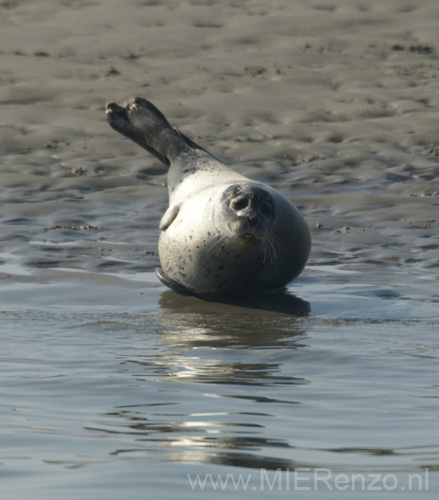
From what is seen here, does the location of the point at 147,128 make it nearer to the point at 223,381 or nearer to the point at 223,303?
the point at 223,303

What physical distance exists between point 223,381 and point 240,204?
1.82m

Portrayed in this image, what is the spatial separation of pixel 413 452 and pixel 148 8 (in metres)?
11.6

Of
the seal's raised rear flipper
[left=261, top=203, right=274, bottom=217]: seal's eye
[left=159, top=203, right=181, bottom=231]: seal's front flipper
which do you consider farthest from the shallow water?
the seal's raised rear flipper

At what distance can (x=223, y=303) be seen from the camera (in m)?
5.79

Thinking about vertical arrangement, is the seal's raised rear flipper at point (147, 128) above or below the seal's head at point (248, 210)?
above

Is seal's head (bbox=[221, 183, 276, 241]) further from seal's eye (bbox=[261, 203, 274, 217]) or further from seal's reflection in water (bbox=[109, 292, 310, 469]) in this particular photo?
seal's reflection in water (bbox=[109, 292, 310, 469])

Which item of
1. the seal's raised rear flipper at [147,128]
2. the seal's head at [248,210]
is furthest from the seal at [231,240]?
the seal's raised rear flipper at [147,128]

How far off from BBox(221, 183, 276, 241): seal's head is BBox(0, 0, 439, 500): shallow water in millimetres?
431

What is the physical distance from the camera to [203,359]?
4.32 metres

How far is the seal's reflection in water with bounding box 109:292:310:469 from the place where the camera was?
9.86ft

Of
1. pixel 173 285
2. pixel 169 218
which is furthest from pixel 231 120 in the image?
pixel 173 285

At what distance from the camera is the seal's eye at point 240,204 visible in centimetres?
552

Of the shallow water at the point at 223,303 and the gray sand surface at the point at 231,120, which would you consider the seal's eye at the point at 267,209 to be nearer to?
the shallow water at the point at 223,303

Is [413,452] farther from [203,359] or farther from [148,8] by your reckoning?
[148,8]
